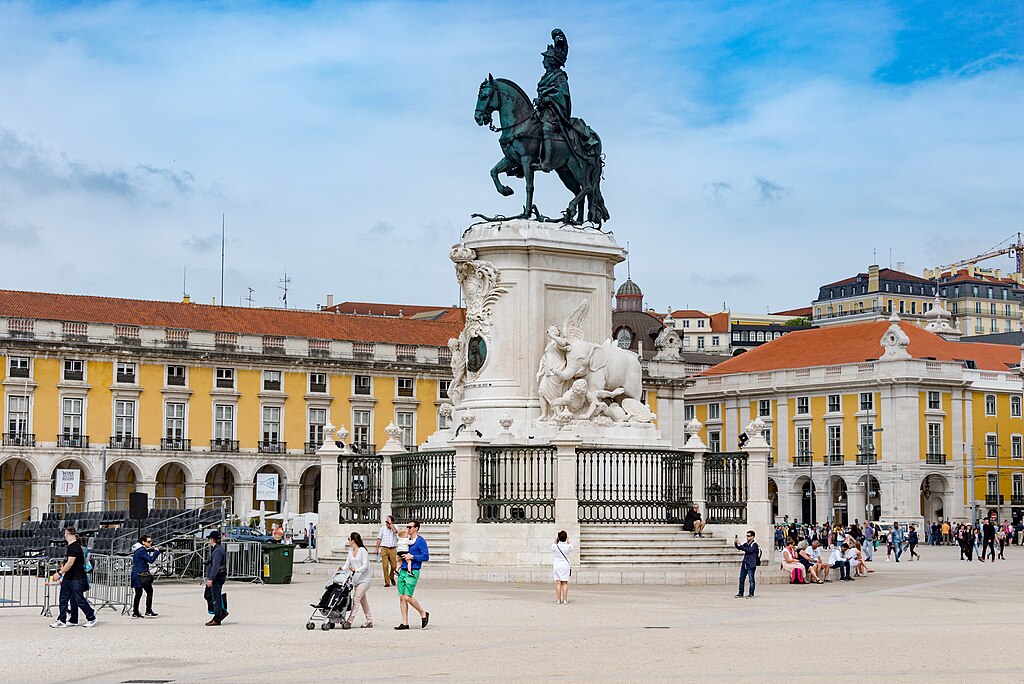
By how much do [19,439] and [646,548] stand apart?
1970 inches

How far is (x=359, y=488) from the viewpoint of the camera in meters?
33.7

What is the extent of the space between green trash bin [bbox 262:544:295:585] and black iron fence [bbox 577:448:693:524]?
5.33 meters

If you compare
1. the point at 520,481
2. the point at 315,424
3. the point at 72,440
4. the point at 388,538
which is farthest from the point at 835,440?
the point at 388,538

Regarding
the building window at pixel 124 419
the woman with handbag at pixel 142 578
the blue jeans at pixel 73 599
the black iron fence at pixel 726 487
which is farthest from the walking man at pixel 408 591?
the building window at pixel 124 419

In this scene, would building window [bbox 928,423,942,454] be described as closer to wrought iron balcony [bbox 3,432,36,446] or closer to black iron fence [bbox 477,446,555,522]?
wrought iron balcony [bbox 3,432,36,446]

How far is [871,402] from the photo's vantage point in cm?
8519

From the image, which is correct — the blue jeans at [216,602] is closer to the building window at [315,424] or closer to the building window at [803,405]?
the building window at [315,424]

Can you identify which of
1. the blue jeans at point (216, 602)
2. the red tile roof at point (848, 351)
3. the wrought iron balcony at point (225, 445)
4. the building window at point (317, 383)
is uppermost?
the red tile roof at point (848, 351)

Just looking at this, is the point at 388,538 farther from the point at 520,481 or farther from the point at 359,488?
the point at 359,488

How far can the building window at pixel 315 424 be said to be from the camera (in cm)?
8075

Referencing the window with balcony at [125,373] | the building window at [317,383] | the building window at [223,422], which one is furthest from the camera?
the building window at [317,383]

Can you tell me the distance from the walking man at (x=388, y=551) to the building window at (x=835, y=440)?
60.6 meters

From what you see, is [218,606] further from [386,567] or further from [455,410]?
[455,410]

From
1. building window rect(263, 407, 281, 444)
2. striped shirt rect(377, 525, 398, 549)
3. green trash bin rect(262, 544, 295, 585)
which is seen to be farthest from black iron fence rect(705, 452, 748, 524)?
building window rect(263, 407, 281, 444)
